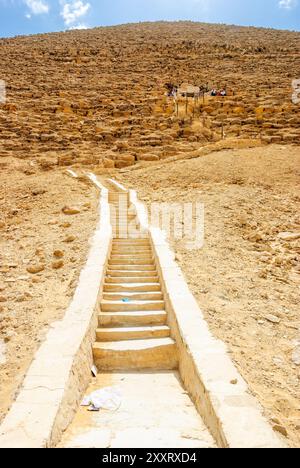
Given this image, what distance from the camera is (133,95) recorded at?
24750 mm

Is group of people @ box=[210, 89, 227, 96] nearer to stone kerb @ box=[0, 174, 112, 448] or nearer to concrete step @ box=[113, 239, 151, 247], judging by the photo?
concrete step @ box=[113, 239, 151, 247]

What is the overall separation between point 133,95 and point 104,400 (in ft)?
80.9

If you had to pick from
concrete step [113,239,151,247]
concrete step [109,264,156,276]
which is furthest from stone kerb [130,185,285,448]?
concrete step [113,239,151,247]

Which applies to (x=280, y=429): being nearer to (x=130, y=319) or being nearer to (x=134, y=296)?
(x=130, y=319)

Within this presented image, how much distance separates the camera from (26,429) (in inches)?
86.9

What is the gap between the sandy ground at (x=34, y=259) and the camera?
3.52 m

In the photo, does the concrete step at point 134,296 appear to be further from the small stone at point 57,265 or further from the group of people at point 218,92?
the group of people at point 218,92

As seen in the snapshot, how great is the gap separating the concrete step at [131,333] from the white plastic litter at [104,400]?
35.0 inches

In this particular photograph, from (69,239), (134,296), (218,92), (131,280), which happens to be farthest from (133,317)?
(218,92)

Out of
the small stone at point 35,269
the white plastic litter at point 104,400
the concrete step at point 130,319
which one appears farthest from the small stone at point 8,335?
the small stone at point 35,269

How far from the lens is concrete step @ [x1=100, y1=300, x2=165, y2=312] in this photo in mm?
4590

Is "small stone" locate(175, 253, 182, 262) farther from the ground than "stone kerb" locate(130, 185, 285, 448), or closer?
farther from the ground

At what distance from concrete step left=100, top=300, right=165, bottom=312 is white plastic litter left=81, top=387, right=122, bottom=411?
1.49 metres
